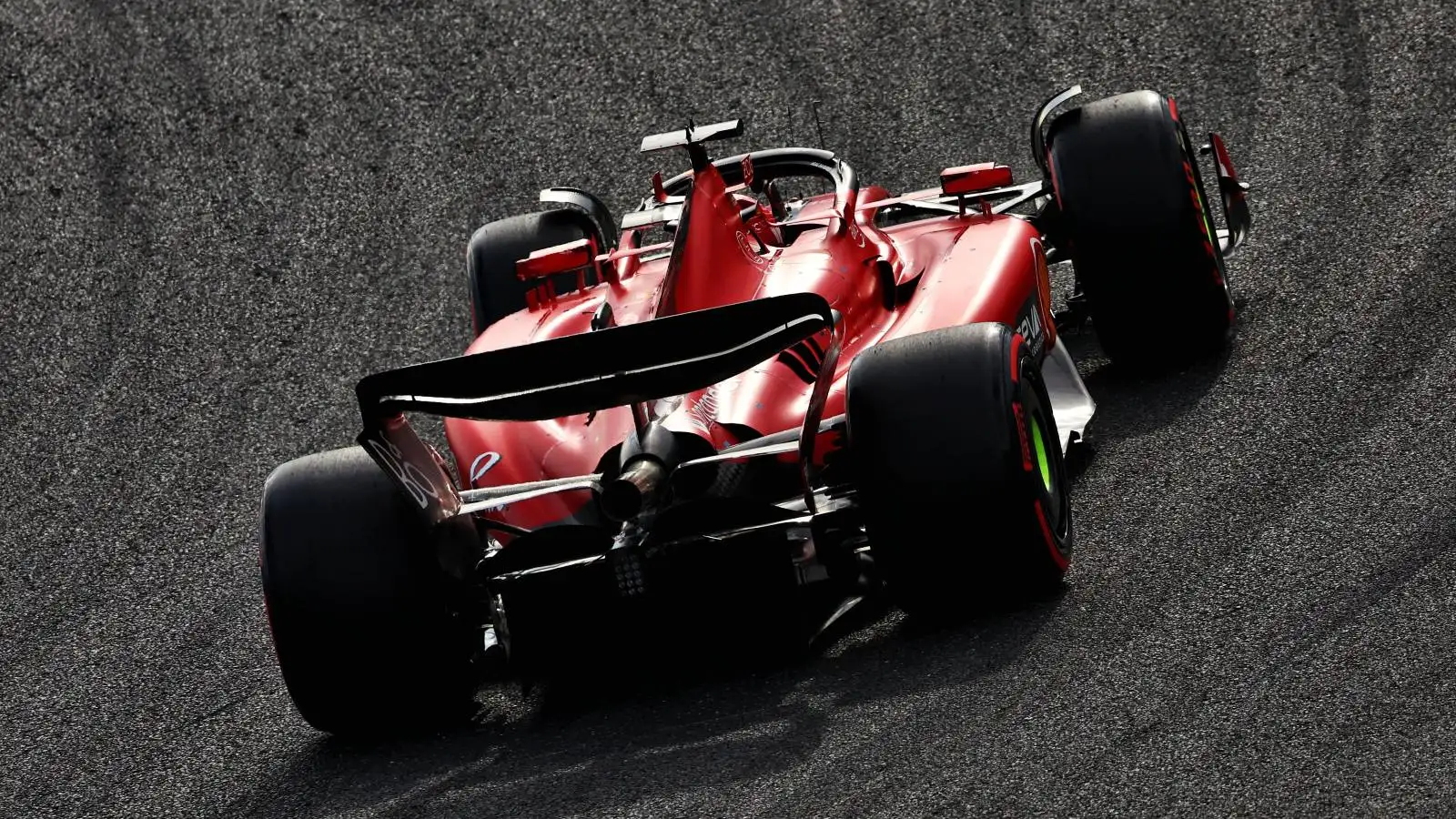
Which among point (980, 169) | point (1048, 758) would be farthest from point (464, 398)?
point (980, 169)

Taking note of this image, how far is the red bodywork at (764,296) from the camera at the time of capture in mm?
6793

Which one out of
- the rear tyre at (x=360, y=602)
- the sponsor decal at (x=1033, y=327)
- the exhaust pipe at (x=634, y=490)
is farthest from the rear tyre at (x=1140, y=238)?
the rear tyre at (x=360, y=602)

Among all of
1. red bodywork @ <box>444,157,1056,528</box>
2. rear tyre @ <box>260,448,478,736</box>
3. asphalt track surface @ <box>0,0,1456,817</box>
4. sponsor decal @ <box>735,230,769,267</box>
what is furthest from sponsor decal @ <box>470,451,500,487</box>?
sponsor decal @ <box>735,230,769,267</box>

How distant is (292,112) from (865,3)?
4.39m

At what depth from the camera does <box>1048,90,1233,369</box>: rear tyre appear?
8383mm

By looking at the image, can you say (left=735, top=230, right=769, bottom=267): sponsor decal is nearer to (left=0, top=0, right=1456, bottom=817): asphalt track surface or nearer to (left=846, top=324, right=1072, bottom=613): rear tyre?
(left=0, top=0, right=1456, bottom=817): asphalt track surface

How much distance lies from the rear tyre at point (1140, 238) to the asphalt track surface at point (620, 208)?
0.20 meters

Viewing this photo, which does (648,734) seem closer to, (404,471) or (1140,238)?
(404,471)

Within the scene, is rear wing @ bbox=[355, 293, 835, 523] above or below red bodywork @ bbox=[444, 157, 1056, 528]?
above

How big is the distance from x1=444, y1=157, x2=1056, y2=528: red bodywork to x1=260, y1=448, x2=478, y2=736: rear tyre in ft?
1.66

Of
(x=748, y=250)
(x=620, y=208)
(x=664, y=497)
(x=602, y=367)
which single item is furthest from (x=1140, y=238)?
(x=620, y=208)

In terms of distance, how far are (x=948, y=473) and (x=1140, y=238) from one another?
2.85m

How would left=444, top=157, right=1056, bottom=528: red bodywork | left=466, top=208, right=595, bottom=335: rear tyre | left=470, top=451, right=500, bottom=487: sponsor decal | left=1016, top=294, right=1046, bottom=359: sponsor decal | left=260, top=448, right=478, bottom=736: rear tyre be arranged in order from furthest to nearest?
left=466, top=208, right=595, bottom=335: rear tyre, left=1016, top=294, right=1046, bottom=359: sponsor decal, left=470, top=451, right=500, bottom=487: sponsor decal, left=444, top=157, right=1056, bottom=528: red bodywork, left=260, top=448, right=478, bottom=736: rear tyre

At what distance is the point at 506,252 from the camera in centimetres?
1000
